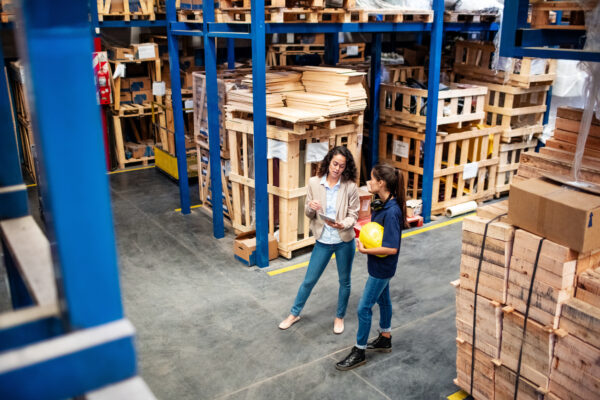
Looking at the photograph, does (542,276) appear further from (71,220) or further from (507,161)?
(507,161)

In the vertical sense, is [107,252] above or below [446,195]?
above

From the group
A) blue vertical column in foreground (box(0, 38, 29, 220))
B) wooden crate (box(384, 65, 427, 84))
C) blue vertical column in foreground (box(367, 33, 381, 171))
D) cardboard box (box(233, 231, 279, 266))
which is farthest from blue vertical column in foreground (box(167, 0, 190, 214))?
blue vertical column in foreground (box(0, 38, 29, 220))

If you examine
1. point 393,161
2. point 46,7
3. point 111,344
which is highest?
point 46,7

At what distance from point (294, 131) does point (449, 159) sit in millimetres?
3961

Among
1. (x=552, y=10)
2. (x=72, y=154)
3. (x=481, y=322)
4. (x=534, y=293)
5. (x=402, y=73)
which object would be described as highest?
(x=552, y=10)

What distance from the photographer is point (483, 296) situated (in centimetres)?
514

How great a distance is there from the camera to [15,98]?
1407 cm

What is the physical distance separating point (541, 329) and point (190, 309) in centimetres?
456

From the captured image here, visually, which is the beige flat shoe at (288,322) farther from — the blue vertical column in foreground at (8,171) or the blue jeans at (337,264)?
the blue vertical column in foreground at (8,171)

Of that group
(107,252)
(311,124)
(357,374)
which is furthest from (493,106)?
(107,252)

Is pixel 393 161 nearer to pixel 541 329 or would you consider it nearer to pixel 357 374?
pixel 357 374

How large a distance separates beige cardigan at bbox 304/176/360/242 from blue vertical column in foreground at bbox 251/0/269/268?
1.91 metres

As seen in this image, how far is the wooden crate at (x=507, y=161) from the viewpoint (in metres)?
11.6

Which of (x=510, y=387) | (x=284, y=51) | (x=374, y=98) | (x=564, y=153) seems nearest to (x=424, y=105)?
(x=374, y=98)
